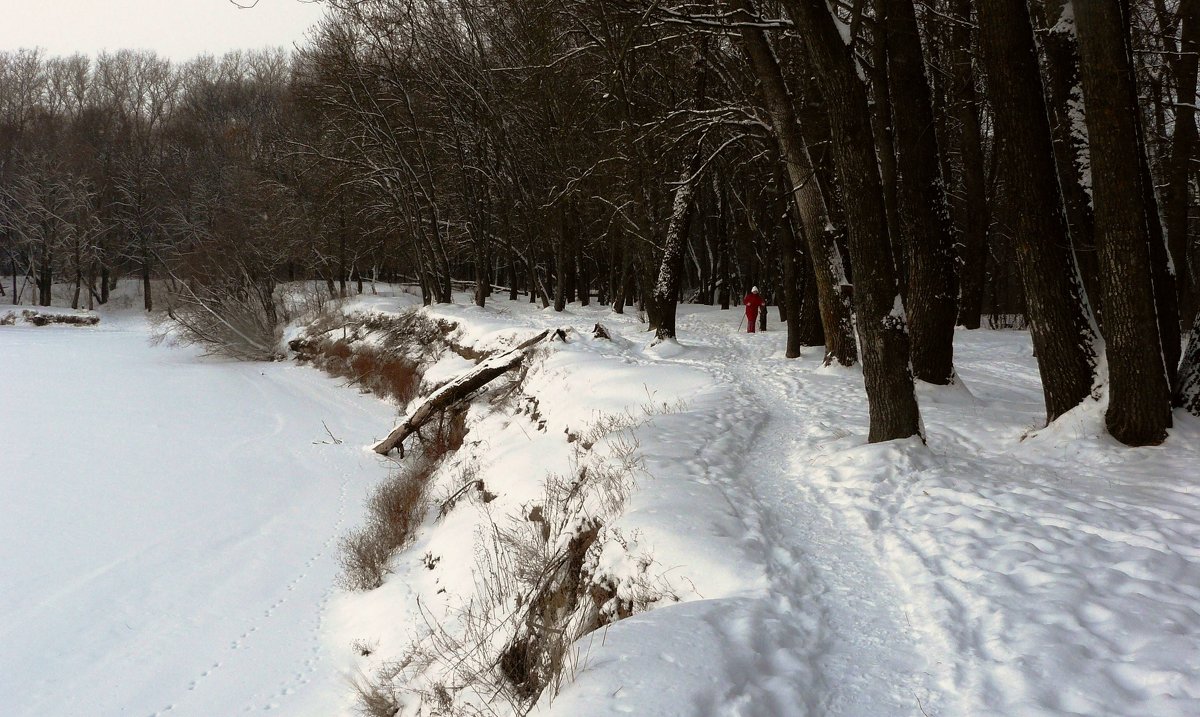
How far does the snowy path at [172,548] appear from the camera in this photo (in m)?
6.90

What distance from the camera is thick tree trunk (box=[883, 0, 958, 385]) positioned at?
9312 millimetres

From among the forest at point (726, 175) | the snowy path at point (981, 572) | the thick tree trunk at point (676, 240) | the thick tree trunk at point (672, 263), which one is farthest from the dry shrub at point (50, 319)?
the snowy path at point (981, 572)

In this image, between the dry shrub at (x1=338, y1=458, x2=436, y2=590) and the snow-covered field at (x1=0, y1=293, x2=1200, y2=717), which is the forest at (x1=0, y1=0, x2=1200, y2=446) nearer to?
the snow-covered field at (x1=0, y1=293, x2=1200, y2=717)

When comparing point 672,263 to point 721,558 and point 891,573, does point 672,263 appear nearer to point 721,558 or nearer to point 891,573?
point 721,558

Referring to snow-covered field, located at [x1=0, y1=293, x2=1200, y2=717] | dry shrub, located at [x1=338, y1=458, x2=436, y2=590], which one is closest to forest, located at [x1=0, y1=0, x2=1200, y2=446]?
snow-covered field, located at [x1=0, y1=293, x2=1200, y2=717]

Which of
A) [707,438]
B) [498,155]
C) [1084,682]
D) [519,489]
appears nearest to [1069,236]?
[707,438]

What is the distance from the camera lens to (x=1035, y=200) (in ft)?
21.8

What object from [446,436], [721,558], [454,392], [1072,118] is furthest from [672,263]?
[721,558]

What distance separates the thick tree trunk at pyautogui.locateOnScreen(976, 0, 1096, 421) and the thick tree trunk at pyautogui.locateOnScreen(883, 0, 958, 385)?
2636 millimetres

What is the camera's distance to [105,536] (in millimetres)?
10680

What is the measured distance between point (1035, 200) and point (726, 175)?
16.0 meters

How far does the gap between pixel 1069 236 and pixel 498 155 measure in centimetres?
2180

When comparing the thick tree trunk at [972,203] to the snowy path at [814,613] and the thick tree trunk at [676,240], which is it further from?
the snowy path at [814,613]

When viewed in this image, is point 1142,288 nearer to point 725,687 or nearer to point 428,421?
point 725,687
